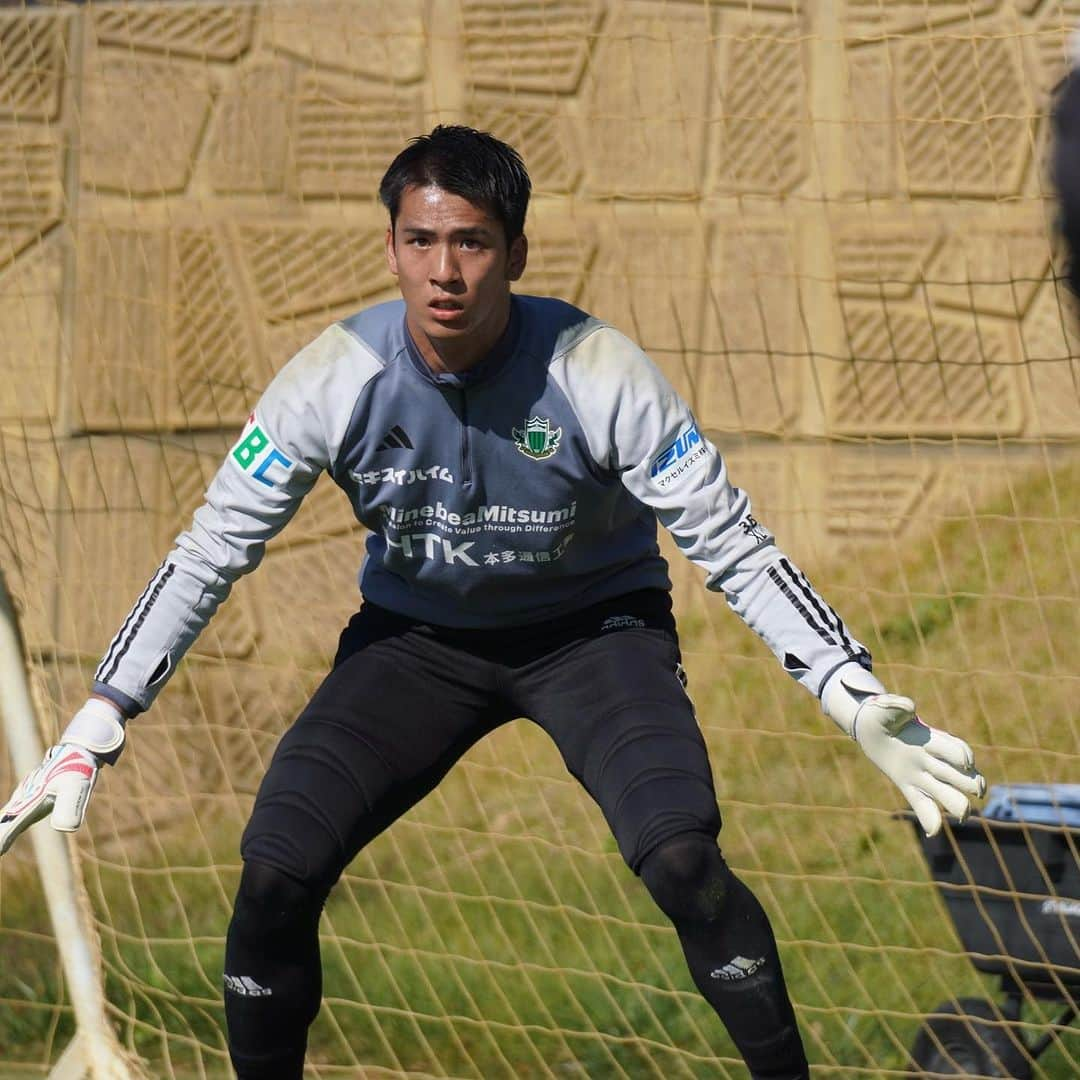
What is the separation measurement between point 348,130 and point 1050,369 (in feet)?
6.80

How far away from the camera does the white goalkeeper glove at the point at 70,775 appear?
3.28 m

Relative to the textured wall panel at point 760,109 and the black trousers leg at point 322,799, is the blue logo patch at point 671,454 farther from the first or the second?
the textured wall panel at point 760,109

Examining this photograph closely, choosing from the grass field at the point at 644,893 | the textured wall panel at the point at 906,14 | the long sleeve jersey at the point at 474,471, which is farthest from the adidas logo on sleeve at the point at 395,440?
the textured wall panel at the point at 906,14

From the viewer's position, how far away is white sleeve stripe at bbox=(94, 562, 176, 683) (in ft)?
11.1

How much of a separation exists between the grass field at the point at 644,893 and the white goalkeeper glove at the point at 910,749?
67.5 inches

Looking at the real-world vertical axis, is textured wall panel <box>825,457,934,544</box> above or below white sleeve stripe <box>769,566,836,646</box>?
above

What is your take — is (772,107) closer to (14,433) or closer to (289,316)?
(289,316)

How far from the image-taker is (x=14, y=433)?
5875mm

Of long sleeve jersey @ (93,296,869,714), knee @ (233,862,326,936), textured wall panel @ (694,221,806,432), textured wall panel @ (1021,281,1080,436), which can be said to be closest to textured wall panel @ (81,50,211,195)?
textured wall panel @ (694,221,806,432)

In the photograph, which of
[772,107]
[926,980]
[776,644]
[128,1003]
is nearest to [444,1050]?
[128,1003]

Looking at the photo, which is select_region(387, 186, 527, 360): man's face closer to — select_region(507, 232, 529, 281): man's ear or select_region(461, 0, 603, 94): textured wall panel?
select_region(507, 232, 529, 281): man's ear

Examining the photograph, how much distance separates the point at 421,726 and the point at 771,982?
736 millimetres

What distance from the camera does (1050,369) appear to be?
5648 mm

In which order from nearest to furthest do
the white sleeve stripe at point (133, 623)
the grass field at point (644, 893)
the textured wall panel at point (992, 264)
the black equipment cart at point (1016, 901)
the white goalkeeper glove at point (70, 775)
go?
1. the white goalkeeper glove at point (70, 775)
2. the white sleeve stripe at point (133, 623)
3. the black equipment cart at point (1016, 901)
4. the grass field at point (644, 893)
5. the textured wall panel at point (992, 264)
